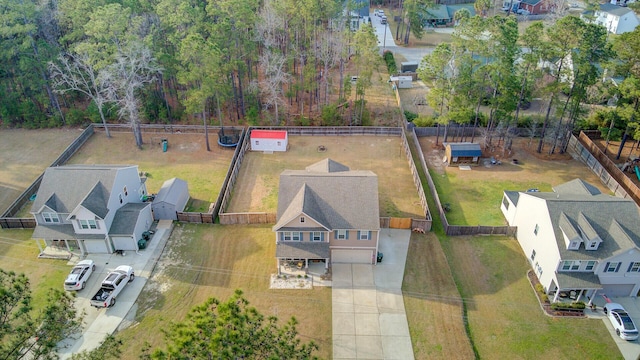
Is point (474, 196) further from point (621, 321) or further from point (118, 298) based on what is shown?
point (118, 298)

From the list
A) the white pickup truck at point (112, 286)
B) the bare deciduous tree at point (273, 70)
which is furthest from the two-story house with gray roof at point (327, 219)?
the bare deciduous tree at point (273, 70)

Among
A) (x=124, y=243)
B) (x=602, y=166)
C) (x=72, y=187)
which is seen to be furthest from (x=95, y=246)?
(x=602, y=166)

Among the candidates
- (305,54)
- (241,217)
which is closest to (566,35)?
(305,54)

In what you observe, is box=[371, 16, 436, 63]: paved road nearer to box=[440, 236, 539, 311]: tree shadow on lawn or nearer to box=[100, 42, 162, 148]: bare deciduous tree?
box=[100, 42, 162, 148]: bare deciduous tree

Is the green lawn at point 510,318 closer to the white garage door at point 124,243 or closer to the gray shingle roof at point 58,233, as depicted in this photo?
the white garage door at point 124,243

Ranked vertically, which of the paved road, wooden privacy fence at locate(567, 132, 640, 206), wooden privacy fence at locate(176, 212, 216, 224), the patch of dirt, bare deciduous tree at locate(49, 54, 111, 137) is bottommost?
wooden privacy fence at locate(176, 212, 216, 224)

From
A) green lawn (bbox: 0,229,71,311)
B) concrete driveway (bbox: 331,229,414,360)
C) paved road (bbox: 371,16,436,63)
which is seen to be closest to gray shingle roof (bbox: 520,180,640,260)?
concrete driveway (bbox: 331,229,414,360)

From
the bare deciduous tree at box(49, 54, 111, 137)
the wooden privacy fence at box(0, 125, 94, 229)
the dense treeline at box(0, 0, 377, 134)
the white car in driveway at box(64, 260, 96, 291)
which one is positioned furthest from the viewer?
the bare deciduous tree at box(49, 54, 111, 137)
